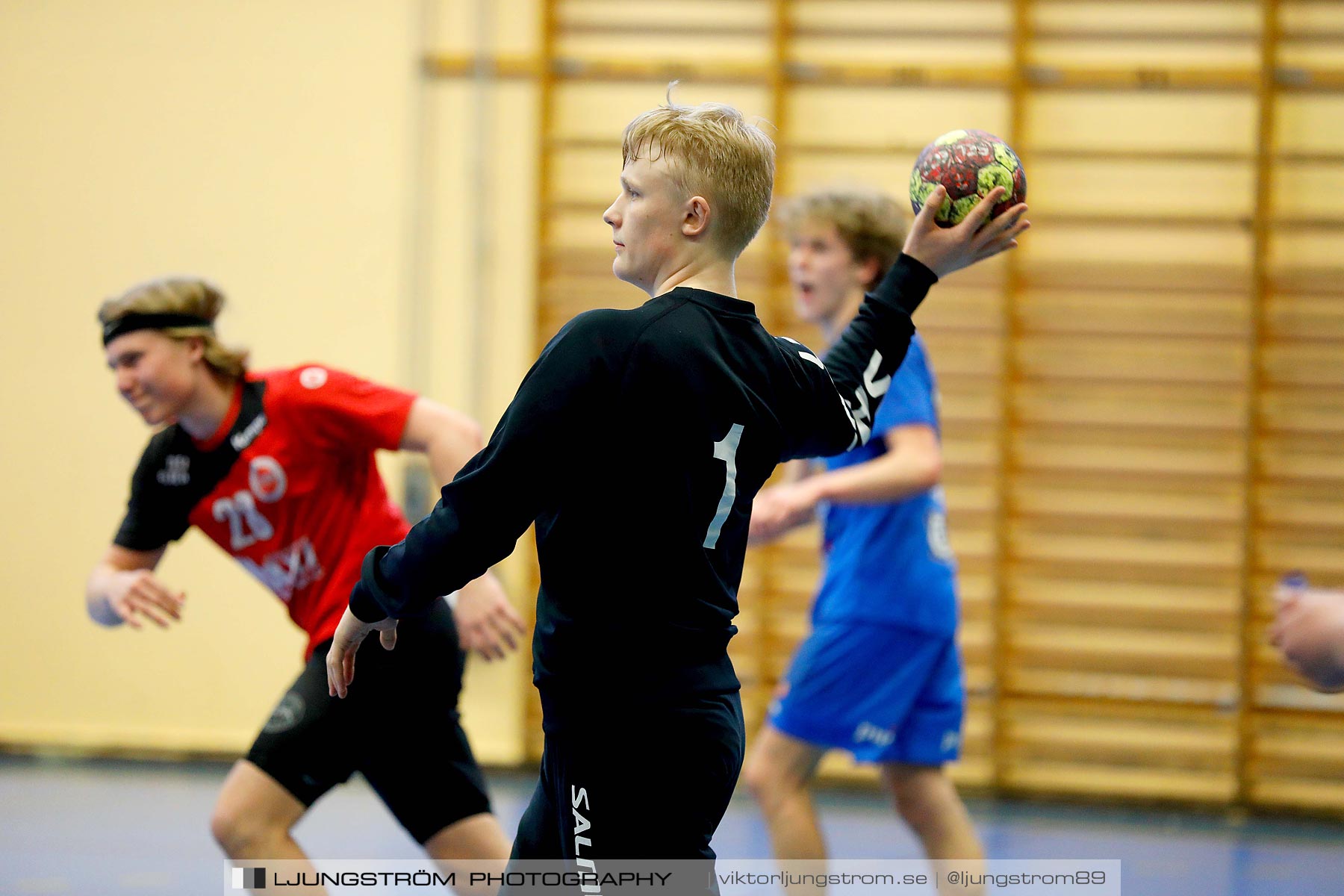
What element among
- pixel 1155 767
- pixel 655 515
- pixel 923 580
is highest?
pixel 655 515

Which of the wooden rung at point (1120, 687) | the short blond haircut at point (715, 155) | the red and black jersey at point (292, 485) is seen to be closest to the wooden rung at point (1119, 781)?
the wooden rung at point (1120, 687)

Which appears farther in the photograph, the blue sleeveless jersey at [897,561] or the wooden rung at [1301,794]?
the wooden rung at [1301,794]

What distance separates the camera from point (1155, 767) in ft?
18.4

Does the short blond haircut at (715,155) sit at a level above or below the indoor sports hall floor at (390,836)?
above

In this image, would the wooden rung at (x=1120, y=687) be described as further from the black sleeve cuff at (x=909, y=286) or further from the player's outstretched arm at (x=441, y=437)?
the black sleeve cuff at (x=909, y=286)

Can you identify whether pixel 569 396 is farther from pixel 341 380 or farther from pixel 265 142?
pixel 265 142

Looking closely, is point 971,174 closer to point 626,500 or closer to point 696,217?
point 696,217

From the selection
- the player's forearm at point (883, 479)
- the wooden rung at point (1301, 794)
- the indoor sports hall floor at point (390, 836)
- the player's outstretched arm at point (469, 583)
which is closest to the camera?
Result: the player's outstretched arm at point (469, 583)

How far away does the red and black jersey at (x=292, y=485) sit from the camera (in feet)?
9.10

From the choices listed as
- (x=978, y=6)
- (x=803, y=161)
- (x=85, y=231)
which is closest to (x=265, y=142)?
(x=85, y=231)

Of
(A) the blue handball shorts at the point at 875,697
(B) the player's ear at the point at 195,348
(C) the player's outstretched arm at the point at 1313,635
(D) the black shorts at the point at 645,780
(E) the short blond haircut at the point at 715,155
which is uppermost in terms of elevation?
(E) the short blond haircut at the point at 715,155

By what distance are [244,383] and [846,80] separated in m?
3.60

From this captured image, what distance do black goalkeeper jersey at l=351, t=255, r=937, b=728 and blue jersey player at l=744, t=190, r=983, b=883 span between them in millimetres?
1233

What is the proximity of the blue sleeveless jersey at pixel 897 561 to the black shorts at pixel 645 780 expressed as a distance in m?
1.39
